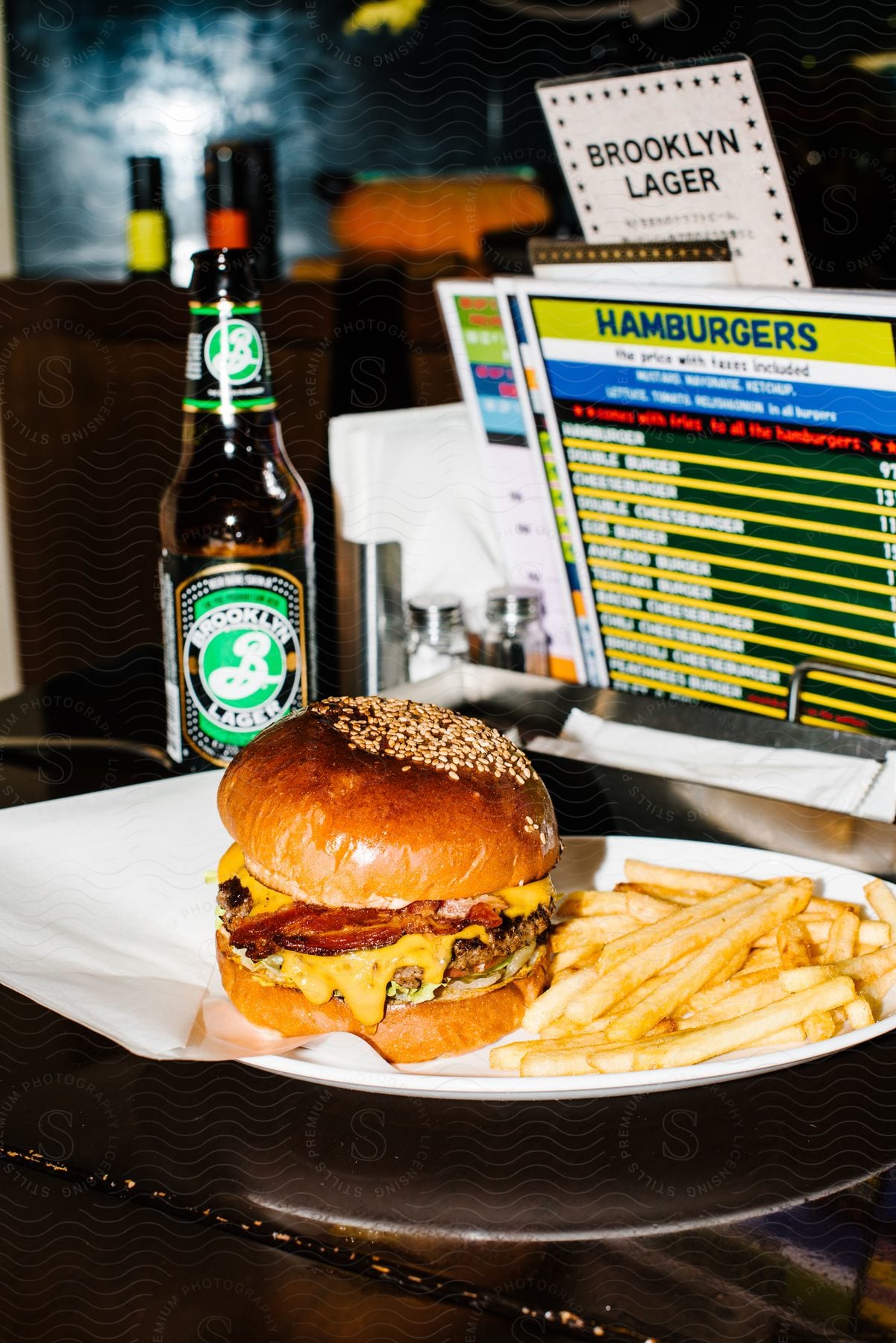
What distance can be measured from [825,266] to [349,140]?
178 centimetres

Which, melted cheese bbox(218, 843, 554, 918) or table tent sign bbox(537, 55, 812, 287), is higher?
table tent sign bbox(537, 55, 812, 287)

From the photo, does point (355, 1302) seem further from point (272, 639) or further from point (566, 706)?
point (566, 706)

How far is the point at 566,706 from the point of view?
161 centimetres

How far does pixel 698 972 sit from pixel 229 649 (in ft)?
1.98

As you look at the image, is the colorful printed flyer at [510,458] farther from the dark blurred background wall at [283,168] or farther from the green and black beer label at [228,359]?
the dark blurred background wall at [283,168]

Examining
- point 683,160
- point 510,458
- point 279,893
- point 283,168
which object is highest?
point 283,168

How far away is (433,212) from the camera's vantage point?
162 inches

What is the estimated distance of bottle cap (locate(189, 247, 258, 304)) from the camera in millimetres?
1383

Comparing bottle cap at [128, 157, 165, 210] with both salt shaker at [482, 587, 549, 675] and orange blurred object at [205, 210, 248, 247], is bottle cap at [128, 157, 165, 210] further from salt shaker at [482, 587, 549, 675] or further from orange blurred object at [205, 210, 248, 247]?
salt shaker at [482, 587, 549, 675]

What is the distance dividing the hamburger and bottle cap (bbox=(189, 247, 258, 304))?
1.80ft

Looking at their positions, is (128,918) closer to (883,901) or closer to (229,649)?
(229,649)

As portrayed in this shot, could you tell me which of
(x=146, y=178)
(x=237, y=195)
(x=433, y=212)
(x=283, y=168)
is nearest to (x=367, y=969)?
(x=146, y=178)

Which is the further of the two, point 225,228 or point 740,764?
point 225,228

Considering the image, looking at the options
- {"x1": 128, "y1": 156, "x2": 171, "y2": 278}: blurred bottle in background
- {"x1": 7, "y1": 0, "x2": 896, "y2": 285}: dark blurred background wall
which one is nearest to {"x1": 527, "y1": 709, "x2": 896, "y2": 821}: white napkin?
{"x1": 128, "y1": 156, "x2": 171, "y2": 278}: blurred bottle in background
